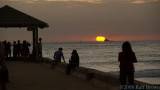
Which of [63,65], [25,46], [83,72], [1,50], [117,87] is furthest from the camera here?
[25,46]

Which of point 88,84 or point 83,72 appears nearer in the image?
point 88,84

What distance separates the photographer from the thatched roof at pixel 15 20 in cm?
2558

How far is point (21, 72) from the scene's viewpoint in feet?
68.3

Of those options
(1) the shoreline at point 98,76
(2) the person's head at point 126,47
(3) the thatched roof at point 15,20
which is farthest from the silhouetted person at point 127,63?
(3) the thatched roof at point 15,20

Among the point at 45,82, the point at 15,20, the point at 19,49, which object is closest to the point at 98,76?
the point at 45,82

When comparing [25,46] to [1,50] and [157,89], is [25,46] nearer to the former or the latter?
[1,50]

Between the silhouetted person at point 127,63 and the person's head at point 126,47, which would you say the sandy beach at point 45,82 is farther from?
the person's head at point 126,47

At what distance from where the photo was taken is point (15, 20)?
86.3ft

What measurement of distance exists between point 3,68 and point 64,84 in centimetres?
287

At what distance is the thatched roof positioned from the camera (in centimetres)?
2558

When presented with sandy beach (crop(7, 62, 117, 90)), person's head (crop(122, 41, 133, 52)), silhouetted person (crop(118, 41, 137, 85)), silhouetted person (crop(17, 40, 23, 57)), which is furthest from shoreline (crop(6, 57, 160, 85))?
silhouetted person (crop(17, 40, 23, 57))

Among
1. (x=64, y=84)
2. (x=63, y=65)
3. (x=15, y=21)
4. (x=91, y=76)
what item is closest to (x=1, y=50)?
(x=64, y=84)

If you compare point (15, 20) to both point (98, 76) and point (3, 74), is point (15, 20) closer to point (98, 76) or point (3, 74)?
point (98, 76)

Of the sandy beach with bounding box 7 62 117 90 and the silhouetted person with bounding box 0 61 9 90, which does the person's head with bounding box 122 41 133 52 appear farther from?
the silhouetted person with bounding box 0 61 9 90
